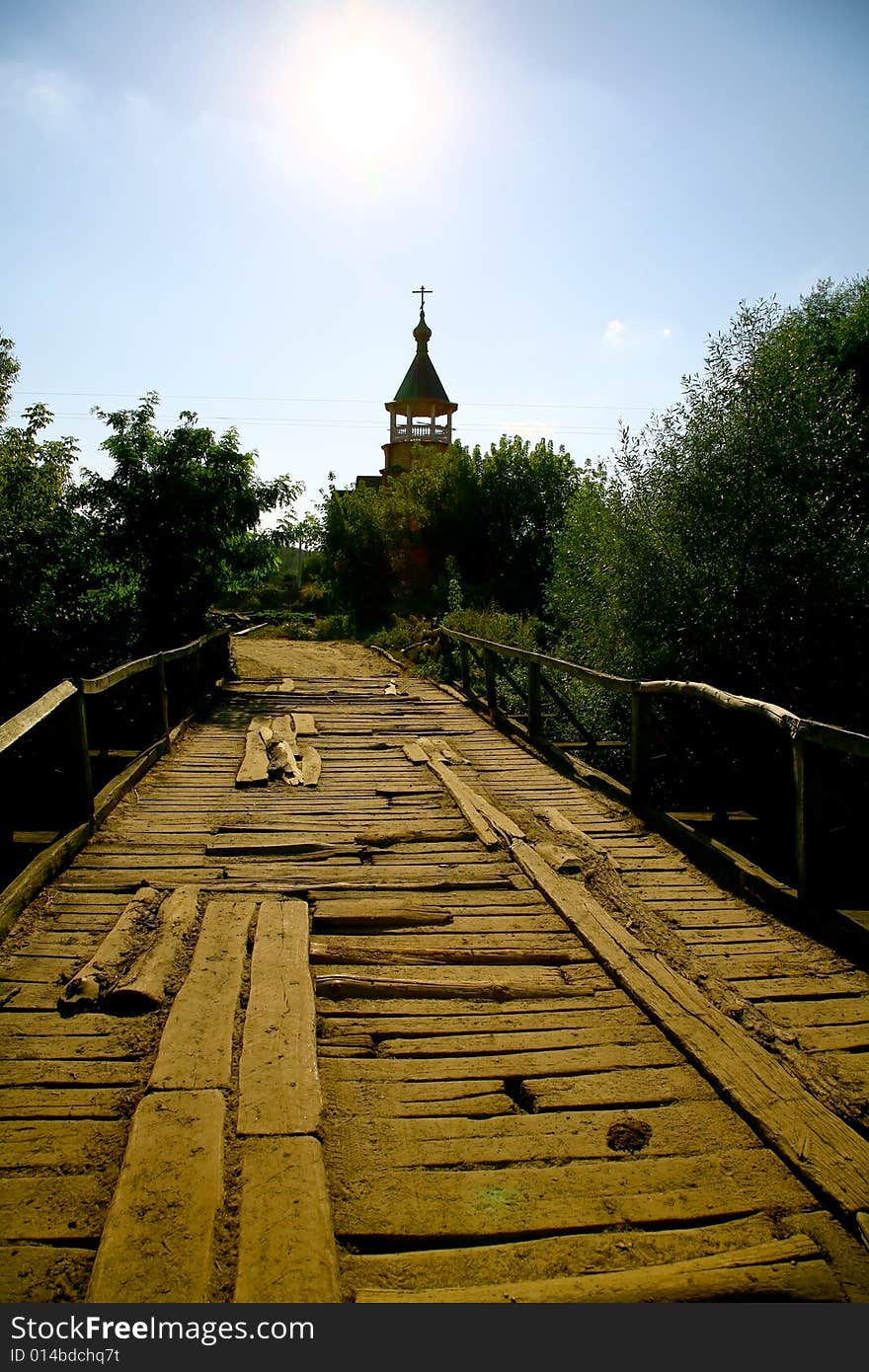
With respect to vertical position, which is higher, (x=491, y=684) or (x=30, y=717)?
(x=30, y=717)

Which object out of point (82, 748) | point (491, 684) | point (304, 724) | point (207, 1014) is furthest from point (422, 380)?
point (207, 1014)

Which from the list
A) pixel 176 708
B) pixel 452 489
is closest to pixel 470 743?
pixel 176 708

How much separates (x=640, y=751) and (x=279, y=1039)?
423cm

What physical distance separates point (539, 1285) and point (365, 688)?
486 inches

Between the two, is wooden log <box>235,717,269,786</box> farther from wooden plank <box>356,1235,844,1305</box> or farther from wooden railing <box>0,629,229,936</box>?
wooden plank <box>356,1235,844,1305</box>

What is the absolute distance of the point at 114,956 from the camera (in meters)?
3.55

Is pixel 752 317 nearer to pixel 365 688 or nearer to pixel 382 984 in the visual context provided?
pixel 365 688

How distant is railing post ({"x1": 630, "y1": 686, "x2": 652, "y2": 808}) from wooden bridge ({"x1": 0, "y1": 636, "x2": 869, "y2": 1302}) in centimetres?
107

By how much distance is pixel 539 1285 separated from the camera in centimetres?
188

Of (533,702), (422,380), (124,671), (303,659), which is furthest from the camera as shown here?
(422,380)

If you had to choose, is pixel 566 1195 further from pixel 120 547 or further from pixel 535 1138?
pixel 120 547

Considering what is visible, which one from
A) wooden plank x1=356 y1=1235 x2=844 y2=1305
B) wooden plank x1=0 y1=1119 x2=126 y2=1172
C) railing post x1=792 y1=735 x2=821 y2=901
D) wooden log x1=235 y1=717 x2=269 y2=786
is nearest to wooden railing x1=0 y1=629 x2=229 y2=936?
wooden log x1=235 y1=717 x2=269 y2=786

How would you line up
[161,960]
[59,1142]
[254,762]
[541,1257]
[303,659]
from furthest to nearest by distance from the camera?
1. [303,659]
2. [254,762]
3. [161,960]
4. [59,1142]
5. [541,1257]

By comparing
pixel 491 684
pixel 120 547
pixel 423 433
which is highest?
pixel 423 433
